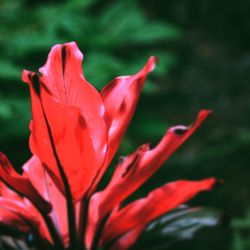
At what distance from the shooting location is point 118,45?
176 centimetres

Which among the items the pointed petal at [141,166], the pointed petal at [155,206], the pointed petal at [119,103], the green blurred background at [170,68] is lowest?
the green blurred background at [170,68]

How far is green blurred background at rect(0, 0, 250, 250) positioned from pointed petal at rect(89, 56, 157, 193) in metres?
0.38

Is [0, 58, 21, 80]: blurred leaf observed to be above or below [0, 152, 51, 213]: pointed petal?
below

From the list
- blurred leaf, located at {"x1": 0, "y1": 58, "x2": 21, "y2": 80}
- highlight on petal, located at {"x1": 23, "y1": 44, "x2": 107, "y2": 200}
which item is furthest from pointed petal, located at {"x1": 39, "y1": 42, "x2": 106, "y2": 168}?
blurred leaf, located at {"x1": 0, "y1": 58, "x2": 21, "y2": 80}

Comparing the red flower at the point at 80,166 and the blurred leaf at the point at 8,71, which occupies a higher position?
the red flower at the point at 80,166

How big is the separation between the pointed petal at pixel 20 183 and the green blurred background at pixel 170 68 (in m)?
0.39

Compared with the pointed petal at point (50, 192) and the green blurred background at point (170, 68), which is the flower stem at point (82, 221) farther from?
the green blurred background at point (170, 68)

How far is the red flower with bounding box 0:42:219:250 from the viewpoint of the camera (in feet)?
1.97

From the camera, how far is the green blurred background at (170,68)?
1551 mm

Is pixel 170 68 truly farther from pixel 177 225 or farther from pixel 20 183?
pixel 20 183

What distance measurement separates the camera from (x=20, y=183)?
2.11 feet

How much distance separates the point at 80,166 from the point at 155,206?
142 mm

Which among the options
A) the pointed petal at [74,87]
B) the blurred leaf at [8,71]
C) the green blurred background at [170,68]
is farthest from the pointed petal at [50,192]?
the blurred leaf at [8,71]

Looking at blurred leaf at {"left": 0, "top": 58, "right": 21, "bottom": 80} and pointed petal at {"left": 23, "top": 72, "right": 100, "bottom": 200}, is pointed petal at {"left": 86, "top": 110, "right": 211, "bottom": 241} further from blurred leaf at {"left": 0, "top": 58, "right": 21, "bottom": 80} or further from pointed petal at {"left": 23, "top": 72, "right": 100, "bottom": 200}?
blurred leaf at {"left": 0, "top": 58, "right": 21, "bottom": 80}
